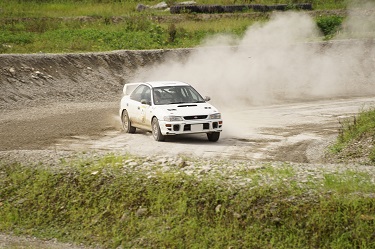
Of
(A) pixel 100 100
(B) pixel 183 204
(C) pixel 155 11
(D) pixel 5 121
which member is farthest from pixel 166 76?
(B) pixel 183 204

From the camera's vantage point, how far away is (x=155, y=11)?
167 ft

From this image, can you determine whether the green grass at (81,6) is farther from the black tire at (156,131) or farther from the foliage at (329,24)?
the black tire at (156,131)

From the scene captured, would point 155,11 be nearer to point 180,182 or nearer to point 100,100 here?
point 100,100

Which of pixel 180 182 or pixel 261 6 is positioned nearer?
pixel 180 182

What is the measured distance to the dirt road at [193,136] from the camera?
18625mm

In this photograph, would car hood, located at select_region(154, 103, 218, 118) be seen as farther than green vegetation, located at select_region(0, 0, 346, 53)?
No

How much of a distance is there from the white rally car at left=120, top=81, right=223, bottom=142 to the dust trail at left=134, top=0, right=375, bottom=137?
912 cm

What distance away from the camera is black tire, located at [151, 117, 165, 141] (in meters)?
19.7

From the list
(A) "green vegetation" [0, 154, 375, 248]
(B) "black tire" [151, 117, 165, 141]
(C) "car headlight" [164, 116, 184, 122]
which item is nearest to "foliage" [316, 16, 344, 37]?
(B) "black tire" [151, 117, 165, 141]

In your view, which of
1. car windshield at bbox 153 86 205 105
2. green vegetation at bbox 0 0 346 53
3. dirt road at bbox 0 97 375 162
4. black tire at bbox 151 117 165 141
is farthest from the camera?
green vegetation at bbox 0 0 346 53

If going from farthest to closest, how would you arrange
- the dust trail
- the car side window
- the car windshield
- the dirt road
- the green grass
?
1. the green grass
2. the dust trail
3. the car side window
4. the car windshield
5. the dirt road

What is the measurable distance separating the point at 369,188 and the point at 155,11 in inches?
1576

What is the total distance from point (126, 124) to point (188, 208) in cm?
993

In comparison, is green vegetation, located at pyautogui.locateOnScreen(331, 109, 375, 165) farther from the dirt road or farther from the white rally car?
the white rally car
